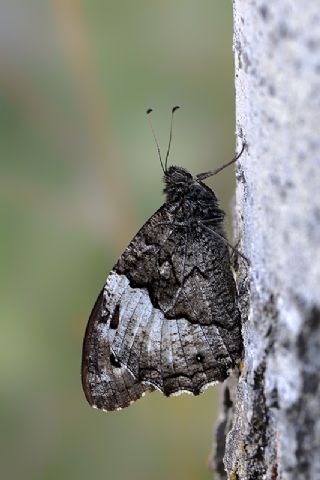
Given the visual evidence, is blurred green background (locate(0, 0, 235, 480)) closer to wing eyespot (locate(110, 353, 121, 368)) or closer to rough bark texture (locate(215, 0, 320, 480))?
wing eyespot (locate(110, 353, 121, 368))

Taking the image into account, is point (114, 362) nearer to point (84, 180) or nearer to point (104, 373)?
point (104, 373)

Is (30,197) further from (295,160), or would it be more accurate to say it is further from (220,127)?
(295,160)

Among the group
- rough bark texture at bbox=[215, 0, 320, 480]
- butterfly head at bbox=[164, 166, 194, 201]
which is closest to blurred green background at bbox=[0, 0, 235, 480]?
butterfly head at bbox=[164, 166, 194, 201]

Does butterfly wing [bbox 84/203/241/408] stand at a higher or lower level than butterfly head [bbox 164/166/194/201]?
lower

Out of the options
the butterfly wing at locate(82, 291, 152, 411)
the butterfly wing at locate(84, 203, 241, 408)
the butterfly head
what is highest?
the butterfly head

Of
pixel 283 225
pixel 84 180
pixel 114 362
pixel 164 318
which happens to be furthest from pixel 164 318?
pixel 84 180

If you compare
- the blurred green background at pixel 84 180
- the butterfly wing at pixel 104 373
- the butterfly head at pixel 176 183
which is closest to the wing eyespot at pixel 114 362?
the butterfly wing at pixel 104 373

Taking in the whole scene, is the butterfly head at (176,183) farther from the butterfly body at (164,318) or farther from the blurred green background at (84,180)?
the blurred green background at (84,180)
